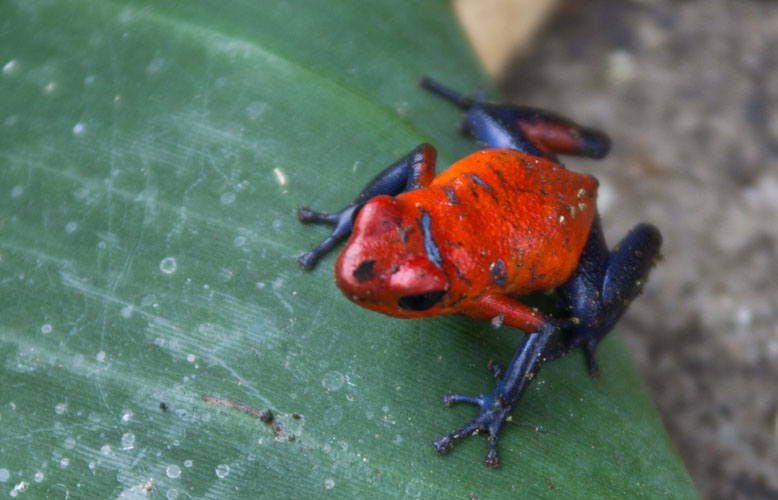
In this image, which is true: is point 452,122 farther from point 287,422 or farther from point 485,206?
point 287,422

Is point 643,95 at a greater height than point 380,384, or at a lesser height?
greater

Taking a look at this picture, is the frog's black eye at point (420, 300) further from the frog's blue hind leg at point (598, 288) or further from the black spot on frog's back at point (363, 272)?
the frog's blue hind leg at point (598, 288)

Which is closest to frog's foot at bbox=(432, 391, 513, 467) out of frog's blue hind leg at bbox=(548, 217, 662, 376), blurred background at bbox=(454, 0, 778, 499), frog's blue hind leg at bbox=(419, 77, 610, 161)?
frog's blue hind leg at bbox=(548, 217, 662, 376)

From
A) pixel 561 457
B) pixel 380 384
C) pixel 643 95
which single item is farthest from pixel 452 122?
pixel 643 95

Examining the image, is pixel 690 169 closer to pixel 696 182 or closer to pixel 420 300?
pixel 696 182

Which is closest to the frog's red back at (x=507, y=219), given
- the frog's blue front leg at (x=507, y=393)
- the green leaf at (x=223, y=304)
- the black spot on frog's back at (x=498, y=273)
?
the black spot on frog's back at (x=498, y=273)
